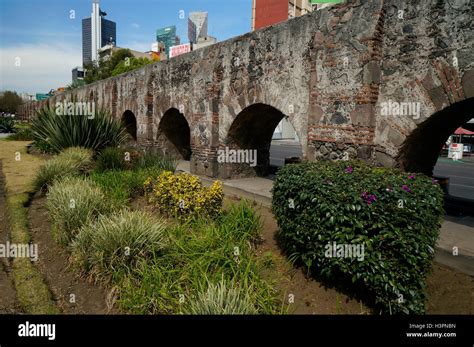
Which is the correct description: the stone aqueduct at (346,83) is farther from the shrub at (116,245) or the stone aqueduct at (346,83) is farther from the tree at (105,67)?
the tree at (105,67)

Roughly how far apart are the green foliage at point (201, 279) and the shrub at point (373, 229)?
2.30 ft

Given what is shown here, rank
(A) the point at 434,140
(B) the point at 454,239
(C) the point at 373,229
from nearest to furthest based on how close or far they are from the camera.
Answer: (C) the point at 373,229
(B) the point at 454,239
(A) the point at 434,140

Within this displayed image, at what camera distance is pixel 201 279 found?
11.3ft

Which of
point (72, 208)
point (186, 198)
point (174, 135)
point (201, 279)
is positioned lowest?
point (201, 279)

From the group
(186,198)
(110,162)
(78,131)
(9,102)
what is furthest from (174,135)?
(9,102)

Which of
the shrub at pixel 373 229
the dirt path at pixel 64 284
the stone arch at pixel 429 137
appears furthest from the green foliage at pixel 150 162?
the stone arch at pixel 429 137

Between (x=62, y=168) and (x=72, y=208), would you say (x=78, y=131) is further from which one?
(x=72, y=208)

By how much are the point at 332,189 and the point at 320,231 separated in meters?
0.46

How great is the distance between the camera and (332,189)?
11.5 feet

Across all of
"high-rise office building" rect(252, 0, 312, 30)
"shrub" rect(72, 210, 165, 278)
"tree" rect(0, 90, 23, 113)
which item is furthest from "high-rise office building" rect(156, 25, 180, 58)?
"shrub" rect(72, 210, 165, 278)

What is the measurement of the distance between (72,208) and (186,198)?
1.66m

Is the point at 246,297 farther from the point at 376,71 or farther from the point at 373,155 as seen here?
the point at 376,71

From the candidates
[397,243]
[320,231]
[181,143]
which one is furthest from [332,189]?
[181,143]

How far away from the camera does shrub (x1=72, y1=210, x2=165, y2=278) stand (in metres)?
3.72
